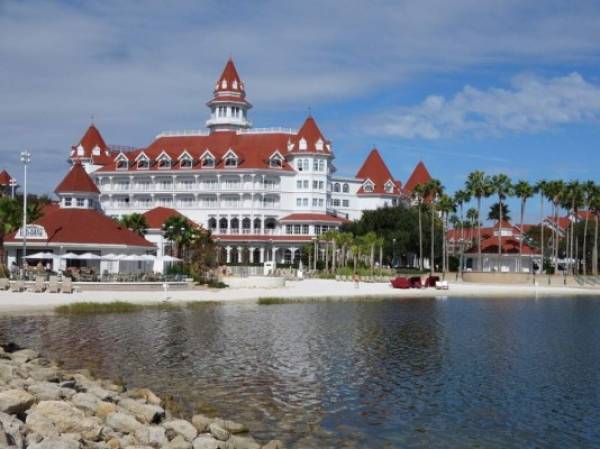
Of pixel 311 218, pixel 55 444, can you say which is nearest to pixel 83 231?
pixel 311 218

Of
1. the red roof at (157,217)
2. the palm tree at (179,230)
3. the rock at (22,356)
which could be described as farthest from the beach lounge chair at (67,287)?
the red roof at (157,217)

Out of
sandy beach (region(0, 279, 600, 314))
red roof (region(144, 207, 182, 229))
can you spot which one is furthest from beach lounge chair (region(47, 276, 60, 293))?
red roof (region(144, 207, 182, 229))

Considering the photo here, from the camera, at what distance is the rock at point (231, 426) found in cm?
1546

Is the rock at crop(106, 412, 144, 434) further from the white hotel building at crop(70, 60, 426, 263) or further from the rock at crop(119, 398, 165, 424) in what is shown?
the white hotel building at crop(70, 60, 426, 263)

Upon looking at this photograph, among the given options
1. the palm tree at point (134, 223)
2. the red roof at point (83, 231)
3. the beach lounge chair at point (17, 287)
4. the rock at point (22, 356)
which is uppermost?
the palm tree at point (134, 223)

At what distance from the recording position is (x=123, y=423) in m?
13.5

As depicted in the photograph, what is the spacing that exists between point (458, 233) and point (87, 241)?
75309 millimetres

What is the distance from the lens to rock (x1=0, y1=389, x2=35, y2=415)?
40.5 feet

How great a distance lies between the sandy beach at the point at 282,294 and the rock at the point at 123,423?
81.9ft

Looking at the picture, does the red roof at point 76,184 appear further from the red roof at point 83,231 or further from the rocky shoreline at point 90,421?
the rocky shoreline at point 90,421

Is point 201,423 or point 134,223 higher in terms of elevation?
point 134,223

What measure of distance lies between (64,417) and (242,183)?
85683 millimetres

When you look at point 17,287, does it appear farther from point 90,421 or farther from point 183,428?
point 90,421

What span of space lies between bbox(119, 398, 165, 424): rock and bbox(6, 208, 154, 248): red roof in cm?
4374
